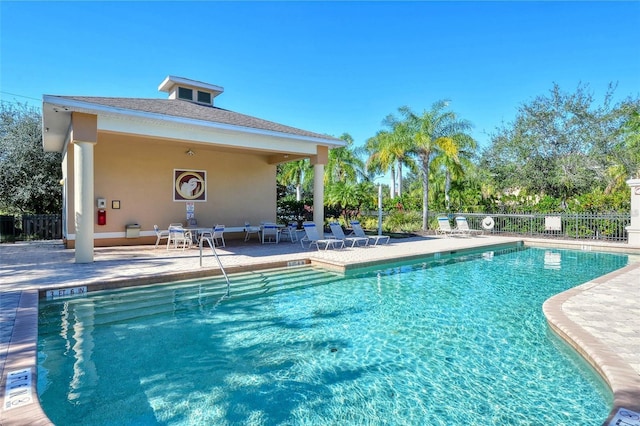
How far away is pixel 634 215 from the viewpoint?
15359 millimetres

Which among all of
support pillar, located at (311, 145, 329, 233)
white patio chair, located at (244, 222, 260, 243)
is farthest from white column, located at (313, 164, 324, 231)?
white patio chair, located at (244, 222, 260, 243)

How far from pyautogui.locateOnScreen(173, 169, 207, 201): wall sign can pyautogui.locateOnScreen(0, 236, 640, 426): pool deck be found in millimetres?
2629

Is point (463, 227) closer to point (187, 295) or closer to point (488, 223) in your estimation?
point (488, 223)

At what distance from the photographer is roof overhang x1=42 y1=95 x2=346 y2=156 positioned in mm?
9617

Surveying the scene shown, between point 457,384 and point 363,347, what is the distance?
142 cm

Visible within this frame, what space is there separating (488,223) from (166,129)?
16.4m

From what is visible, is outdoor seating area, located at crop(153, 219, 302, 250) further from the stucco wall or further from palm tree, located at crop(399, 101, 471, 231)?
palm tree, located at crop(399, 101, 471, 231)

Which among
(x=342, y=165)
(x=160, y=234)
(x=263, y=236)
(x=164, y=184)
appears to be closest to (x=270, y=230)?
(x=263, y=236)

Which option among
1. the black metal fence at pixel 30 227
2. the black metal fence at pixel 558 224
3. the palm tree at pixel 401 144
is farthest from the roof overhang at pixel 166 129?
the black metal fence at pixel 558 224

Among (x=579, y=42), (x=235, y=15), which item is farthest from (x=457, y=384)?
(x=579, y=42)

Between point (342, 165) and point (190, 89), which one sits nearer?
point (190, 89)

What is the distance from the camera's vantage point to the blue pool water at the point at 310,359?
363 cm

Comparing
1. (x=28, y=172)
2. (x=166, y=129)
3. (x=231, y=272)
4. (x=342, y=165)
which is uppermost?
(x=342, y=165)

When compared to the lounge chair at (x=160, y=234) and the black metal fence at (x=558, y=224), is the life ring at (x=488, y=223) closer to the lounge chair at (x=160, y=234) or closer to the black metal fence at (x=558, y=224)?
the black metal fence at (x=558, y=224)
